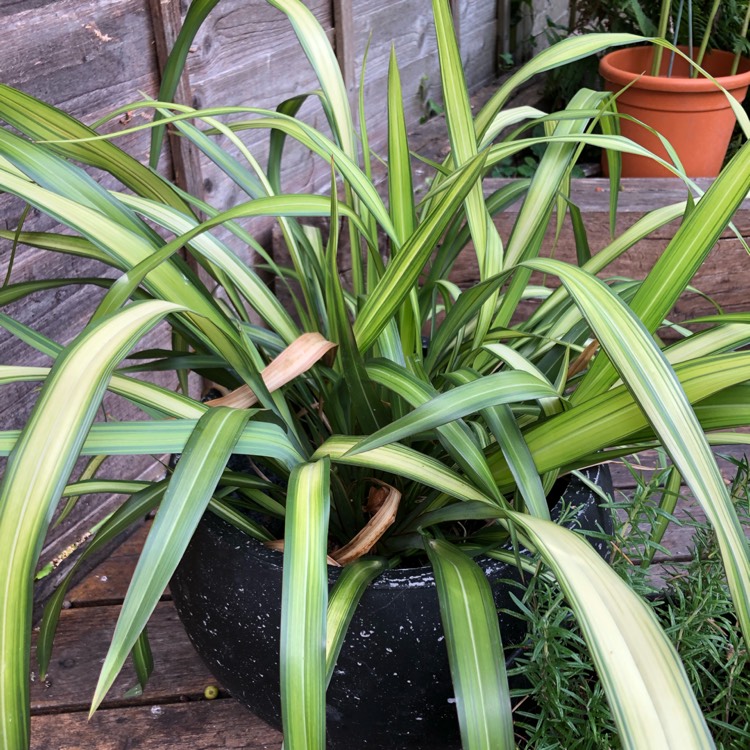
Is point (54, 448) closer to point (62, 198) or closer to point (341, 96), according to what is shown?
point (62, 198)

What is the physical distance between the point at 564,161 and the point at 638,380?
40cm

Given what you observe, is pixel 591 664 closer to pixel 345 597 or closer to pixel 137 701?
pixel 345 597

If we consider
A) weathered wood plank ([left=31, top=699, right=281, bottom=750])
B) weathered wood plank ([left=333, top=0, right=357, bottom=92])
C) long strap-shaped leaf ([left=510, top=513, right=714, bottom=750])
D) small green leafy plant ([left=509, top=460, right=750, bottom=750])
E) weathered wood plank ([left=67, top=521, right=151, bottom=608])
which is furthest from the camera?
weathered wood plank ([left=333, top=0, right=357, bottom=92])

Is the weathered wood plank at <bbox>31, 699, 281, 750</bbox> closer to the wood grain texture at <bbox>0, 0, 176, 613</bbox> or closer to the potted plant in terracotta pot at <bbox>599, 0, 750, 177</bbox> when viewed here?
the wood grain texture at <bbox>0, 0, 176, 613</bbox>

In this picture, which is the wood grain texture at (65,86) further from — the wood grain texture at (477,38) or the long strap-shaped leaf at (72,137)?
the wood grain texture at (477,38)

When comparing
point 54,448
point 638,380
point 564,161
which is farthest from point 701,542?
point 54,448

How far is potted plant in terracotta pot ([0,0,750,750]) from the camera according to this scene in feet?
1.43

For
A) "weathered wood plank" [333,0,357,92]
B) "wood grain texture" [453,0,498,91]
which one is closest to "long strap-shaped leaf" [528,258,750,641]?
"weathered wood plank" [333,0,357,92]

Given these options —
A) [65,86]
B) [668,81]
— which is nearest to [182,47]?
[65,86]

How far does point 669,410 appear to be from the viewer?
1.50ft

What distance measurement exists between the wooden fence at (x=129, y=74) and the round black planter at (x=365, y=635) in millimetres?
429

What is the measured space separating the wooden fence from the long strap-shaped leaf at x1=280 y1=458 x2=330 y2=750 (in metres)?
0.58

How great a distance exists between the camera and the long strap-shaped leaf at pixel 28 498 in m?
0.41

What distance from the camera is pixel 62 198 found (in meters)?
0.58
